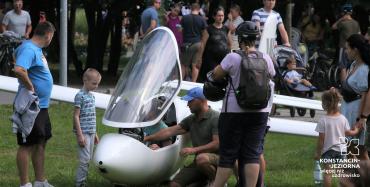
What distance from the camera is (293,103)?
1281 cm

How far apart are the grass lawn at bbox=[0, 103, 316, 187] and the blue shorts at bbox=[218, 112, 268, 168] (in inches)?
63.9

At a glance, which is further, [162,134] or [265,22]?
[265,22]

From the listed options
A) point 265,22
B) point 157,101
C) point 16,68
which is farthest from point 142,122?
point 265,22

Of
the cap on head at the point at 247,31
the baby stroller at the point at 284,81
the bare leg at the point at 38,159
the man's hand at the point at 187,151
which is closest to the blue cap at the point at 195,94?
the man's hand at the point at 187,151

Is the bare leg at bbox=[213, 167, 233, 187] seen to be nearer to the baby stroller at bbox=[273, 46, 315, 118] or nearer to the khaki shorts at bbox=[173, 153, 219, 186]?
the khaki shorts at bbox=[173, 153, 219, 186]

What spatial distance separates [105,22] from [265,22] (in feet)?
Answer: 31.5

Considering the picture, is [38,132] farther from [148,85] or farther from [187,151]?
[187,151]

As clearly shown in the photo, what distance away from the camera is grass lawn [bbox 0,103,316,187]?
31.6ft

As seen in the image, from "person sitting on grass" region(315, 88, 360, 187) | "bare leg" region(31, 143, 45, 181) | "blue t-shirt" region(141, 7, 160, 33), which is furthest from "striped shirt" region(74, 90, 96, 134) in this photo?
"blue t-shirt" region(141, 7, 160, 33)

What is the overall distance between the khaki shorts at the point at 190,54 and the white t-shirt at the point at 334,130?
346 inches

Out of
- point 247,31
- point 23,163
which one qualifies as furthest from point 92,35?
point 247,31

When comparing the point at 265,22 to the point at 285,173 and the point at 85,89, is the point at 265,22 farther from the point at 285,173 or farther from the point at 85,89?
the point at 85,89

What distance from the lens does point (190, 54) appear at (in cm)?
1734

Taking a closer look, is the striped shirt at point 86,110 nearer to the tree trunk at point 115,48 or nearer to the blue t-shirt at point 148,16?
the blue t-shirt at point 148,16
